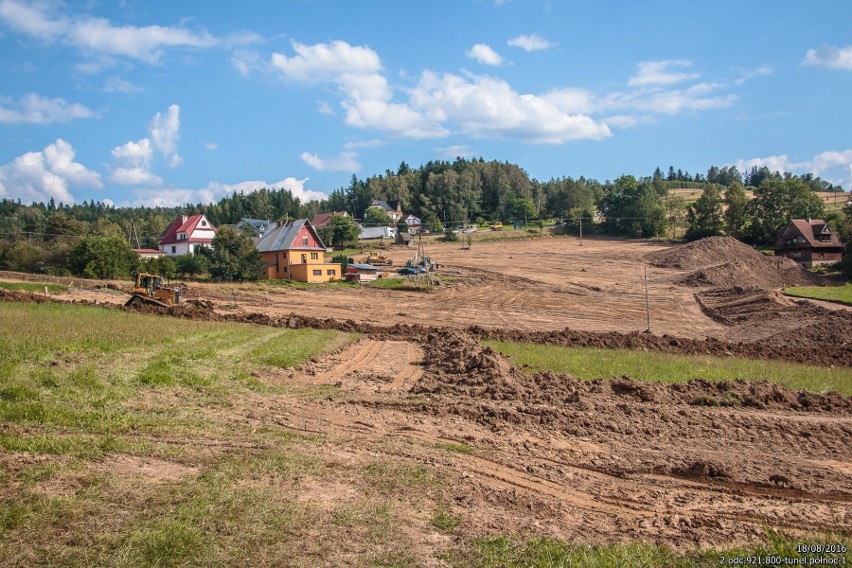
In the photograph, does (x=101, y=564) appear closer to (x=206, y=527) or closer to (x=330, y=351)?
(x=206, y=527)

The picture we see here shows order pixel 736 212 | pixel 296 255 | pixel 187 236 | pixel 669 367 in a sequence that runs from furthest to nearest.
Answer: pixel 736 212 < pixel 187 236 < pixel 296 255 < pixel 669 367

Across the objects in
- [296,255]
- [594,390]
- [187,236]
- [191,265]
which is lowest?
[594,390]

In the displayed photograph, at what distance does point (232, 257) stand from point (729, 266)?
160 feet

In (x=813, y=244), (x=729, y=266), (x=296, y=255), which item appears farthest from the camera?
(x=813, y=244)

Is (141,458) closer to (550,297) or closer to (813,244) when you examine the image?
(550,297)

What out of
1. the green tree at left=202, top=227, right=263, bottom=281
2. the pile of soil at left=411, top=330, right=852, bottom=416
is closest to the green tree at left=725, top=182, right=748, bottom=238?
the green tree at left=202, top=227, right=263, bottom=281

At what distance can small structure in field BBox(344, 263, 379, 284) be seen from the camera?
2210 inches

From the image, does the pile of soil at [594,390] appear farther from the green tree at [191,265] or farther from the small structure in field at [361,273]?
the green tree at [191,265]

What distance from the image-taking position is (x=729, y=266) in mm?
59531

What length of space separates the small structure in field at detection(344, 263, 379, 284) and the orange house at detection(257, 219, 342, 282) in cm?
107

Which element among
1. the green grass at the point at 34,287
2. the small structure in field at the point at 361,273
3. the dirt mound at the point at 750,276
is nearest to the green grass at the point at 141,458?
the green grass at the point at 34,287

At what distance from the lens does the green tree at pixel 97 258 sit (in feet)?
162

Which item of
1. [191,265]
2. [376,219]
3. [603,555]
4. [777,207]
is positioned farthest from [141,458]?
[376,219]

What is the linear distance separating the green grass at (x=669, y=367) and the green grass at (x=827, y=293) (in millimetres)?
23740
